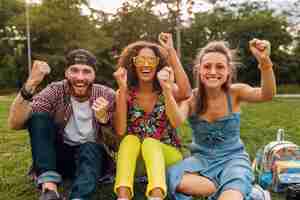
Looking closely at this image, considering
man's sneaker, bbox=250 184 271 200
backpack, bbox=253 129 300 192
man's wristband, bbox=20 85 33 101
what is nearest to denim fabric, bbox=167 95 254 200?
man's sneaker, bbox=250 184 271 200

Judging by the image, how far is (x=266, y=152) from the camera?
3.80 metres

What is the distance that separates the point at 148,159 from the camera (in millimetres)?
2920

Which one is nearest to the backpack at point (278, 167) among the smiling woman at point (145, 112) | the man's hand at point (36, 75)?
the smiling woman at point (145, 112)

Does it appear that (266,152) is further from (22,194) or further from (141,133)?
(22,194)

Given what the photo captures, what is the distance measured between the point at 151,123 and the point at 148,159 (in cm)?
44

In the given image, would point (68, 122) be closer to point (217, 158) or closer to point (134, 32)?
point (217, 158)

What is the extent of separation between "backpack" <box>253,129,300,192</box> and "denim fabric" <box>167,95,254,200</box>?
48cm

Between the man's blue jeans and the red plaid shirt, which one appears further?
the red plaid shirt

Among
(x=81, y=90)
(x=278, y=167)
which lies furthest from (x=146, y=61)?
(x=278, y=167)

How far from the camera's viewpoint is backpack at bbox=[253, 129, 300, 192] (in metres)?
3.38

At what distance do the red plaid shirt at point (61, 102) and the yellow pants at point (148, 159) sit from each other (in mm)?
342

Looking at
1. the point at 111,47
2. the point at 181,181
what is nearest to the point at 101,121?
the point at 181,181

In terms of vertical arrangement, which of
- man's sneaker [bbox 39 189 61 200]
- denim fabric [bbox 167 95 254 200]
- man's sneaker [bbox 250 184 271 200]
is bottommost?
man's sneaker [bbox 250 184 271 200]

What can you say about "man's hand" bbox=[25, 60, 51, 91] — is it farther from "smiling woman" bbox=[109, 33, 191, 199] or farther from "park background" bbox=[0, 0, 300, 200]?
"park background" bbox=[0, 0, 300, 200]
